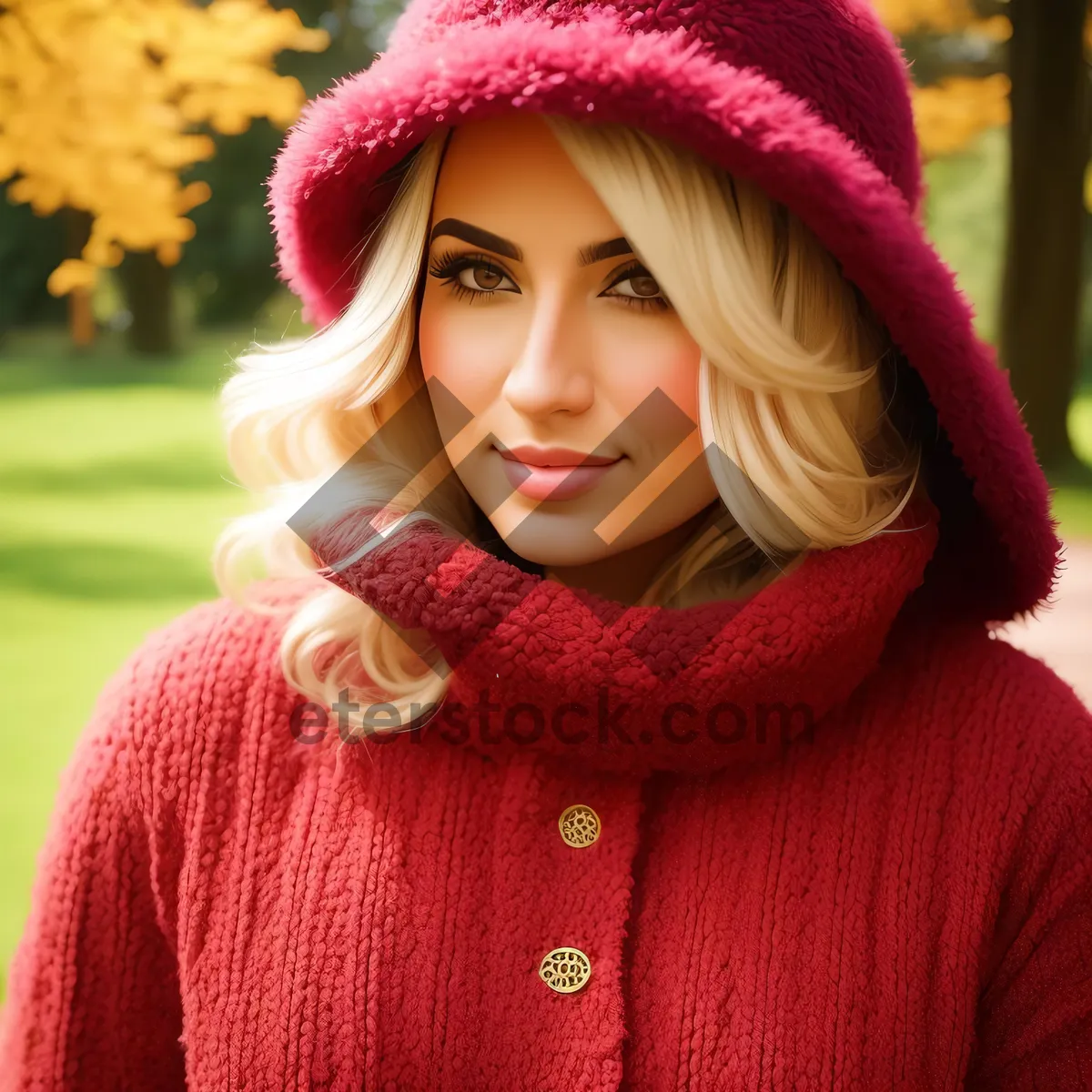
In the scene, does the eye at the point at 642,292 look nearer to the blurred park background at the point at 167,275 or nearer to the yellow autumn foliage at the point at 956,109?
the blurred park background at the point at 167,275

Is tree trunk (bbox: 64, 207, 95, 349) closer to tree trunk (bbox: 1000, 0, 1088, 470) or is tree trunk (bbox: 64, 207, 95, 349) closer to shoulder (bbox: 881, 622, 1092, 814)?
shoulder (bbox: 881, 622, 1092, 814)

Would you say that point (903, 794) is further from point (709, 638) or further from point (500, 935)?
point (500, 935)

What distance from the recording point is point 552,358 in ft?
2.85

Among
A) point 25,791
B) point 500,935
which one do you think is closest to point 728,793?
point 500,935

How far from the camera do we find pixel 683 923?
35.5 inches

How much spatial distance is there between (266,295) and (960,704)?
1.08 metres

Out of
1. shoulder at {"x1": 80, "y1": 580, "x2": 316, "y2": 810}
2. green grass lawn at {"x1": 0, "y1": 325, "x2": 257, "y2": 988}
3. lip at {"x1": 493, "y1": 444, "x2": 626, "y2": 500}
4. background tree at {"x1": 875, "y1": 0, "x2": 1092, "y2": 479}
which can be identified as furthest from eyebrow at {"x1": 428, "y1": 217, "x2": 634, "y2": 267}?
Answer: background tree at {"x1": 875, "y1": 0, "x2": 1092, "y2": 479}

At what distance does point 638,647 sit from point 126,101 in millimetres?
980

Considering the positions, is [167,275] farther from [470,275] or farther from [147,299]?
[470,275]

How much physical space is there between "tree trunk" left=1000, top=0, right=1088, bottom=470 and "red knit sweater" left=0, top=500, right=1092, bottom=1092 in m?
0.74

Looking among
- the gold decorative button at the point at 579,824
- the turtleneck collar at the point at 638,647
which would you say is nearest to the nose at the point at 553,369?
the turtleneck collar at the point at 638,647

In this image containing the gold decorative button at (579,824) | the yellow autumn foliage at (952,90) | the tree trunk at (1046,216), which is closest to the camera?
the gold decorative button at (579,824)

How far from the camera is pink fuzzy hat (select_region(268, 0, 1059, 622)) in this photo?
2.64ft

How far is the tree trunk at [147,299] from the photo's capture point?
4.88 feet
